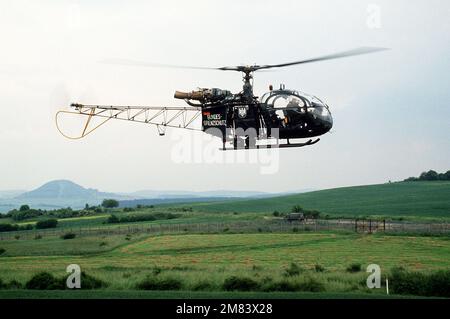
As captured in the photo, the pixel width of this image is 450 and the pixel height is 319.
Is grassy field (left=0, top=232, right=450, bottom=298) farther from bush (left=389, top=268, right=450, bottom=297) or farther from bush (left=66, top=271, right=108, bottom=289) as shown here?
bush (left=389, top=268, right=450, bottom=297)

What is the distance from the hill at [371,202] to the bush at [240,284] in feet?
218

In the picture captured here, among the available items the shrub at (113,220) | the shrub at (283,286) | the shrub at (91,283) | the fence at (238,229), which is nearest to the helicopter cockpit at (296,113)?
the shrub at (283,286)

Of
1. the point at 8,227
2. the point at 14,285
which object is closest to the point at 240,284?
the point at 14,285

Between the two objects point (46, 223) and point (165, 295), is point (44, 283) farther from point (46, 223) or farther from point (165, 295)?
point (46, 223)

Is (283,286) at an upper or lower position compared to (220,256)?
upper

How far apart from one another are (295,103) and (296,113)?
0.41 m

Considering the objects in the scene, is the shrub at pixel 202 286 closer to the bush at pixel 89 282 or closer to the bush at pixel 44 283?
the bush at pixel 89 282

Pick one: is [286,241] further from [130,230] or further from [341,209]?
[341,209]

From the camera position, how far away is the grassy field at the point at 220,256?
36.8m

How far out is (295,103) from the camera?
23750 millimetres
